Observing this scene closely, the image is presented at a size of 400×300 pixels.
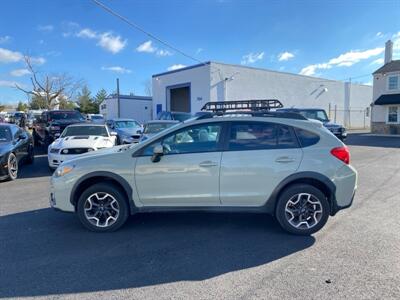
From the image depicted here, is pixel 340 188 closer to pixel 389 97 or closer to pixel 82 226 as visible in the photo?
pixel 82 226

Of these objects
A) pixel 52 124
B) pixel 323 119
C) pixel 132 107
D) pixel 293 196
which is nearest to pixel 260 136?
pixel 293 196

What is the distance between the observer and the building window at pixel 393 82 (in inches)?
1110

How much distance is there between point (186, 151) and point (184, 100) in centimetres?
3004

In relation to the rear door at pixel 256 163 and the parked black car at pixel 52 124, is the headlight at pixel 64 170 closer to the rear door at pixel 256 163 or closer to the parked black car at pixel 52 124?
the rear door at pixel 256 163

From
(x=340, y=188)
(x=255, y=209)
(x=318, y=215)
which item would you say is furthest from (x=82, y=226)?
(x=340, y=188)

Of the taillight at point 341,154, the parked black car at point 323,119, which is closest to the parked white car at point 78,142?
the taillight at point 341,154

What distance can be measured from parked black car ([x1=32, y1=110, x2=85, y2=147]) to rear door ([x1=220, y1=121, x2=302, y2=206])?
11632 millimetres

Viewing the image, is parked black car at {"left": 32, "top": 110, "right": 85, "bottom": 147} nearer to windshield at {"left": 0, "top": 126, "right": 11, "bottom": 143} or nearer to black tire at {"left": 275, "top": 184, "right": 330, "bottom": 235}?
windshield at {"left": 0, "top": 126, "right": 11, "bottom": 143}

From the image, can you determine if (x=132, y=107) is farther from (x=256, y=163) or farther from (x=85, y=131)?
(x=256, y=163)

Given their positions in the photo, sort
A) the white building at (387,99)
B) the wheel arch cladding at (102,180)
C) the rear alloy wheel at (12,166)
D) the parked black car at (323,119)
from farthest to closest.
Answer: the white building at (387,99)
the parked black car at (323,119)
the rear alloy wheel at (12,166)
the wheel arch cladding at (102,180)

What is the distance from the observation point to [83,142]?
29.9ft

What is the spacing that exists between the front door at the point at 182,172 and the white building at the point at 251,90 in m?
21.8

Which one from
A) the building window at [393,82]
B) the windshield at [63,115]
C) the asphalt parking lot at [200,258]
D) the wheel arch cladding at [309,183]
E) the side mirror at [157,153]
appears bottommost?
the asphalt parking lot at [200,258]

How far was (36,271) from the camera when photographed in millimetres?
3549
